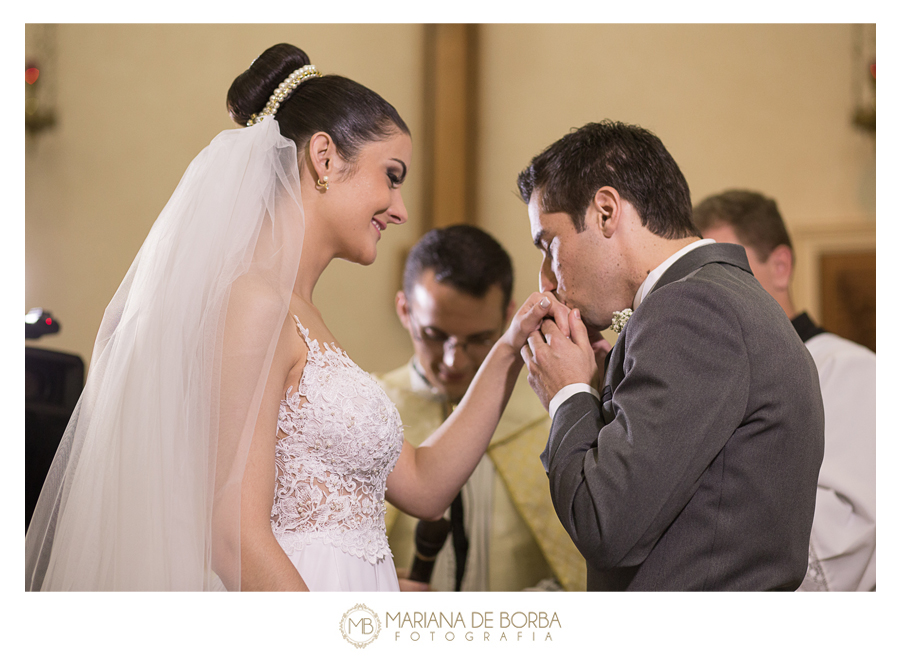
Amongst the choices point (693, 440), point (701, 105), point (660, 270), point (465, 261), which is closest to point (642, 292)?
point (660, 270)

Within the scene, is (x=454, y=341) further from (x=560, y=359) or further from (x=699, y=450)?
(x=699, y=450)

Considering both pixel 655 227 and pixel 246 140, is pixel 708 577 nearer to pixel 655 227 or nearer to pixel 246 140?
pixel 655 227

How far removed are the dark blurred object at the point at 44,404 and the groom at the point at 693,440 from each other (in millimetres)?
1318

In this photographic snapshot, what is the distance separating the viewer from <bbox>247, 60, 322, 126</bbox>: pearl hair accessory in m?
1.59

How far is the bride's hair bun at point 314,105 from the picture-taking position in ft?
5.11

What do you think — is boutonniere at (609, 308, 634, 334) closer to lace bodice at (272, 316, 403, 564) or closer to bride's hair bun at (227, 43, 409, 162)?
lace bodice at (272, 316, 403, 564)

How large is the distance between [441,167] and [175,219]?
110 inches

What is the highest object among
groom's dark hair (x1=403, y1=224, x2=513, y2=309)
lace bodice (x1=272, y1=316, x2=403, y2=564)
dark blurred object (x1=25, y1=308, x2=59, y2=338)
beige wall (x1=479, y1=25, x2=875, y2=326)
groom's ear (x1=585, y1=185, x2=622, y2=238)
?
beige wall (x1=479, y1=25, x2=875, y2=326)

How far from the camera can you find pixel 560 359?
147cm

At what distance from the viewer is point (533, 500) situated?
2.60 m

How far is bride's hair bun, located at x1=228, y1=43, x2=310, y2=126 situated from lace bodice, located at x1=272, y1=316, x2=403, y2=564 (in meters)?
0.52

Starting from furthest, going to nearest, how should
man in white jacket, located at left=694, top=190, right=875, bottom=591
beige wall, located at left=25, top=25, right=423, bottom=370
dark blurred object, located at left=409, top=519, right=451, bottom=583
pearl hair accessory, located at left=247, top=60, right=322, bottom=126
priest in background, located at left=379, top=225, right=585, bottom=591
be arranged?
beige wall, located at left=25, top=25, right=423, bottom=370 < priest in background, located at left=379, top=225, right=585, bottom=591 < dark blurred object, located at left=409, top=519, right=451, bottom=583 < man in white jacket, located at left=694, top=190, right=875, bottom=591 < pearl hair accessory, located at left=247, top=60, right=322, bottom=126
